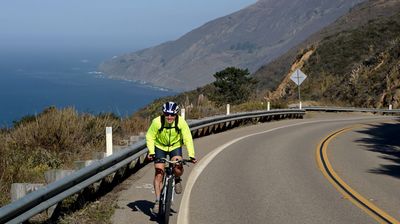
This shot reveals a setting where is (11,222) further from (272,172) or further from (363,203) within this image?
(272,172)

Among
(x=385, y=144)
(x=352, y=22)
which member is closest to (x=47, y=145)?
(x=385, y=144)

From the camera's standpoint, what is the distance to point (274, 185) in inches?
444

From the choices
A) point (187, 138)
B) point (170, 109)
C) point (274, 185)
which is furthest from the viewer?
point (274, 185)

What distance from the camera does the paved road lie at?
875 centimetres

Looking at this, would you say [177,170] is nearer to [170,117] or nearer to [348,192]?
[170,117]

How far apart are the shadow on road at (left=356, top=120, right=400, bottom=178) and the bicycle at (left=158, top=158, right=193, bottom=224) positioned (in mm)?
6494

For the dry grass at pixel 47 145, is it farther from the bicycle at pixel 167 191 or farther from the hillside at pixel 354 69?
the hillside at pixel 354 69

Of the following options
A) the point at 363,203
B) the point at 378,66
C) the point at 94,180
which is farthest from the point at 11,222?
the point at 378,66

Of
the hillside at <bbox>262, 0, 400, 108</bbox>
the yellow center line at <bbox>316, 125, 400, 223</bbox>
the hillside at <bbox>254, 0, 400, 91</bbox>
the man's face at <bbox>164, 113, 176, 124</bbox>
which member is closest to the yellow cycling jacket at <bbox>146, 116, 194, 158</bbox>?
the man's face at <bbox>164, 113, 176, 124</bbox>

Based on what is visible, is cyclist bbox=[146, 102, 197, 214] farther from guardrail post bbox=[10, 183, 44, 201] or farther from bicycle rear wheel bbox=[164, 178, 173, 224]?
guardrail post bbox=[10, 183, 44, 201]

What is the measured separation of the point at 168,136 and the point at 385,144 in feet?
43.7

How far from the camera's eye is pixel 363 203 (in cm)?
970

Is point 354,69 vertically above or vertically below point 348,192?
above

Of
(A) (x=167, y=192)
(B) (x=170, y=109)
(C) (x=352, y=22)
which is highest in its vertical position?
(C) (x=352, y=22)
